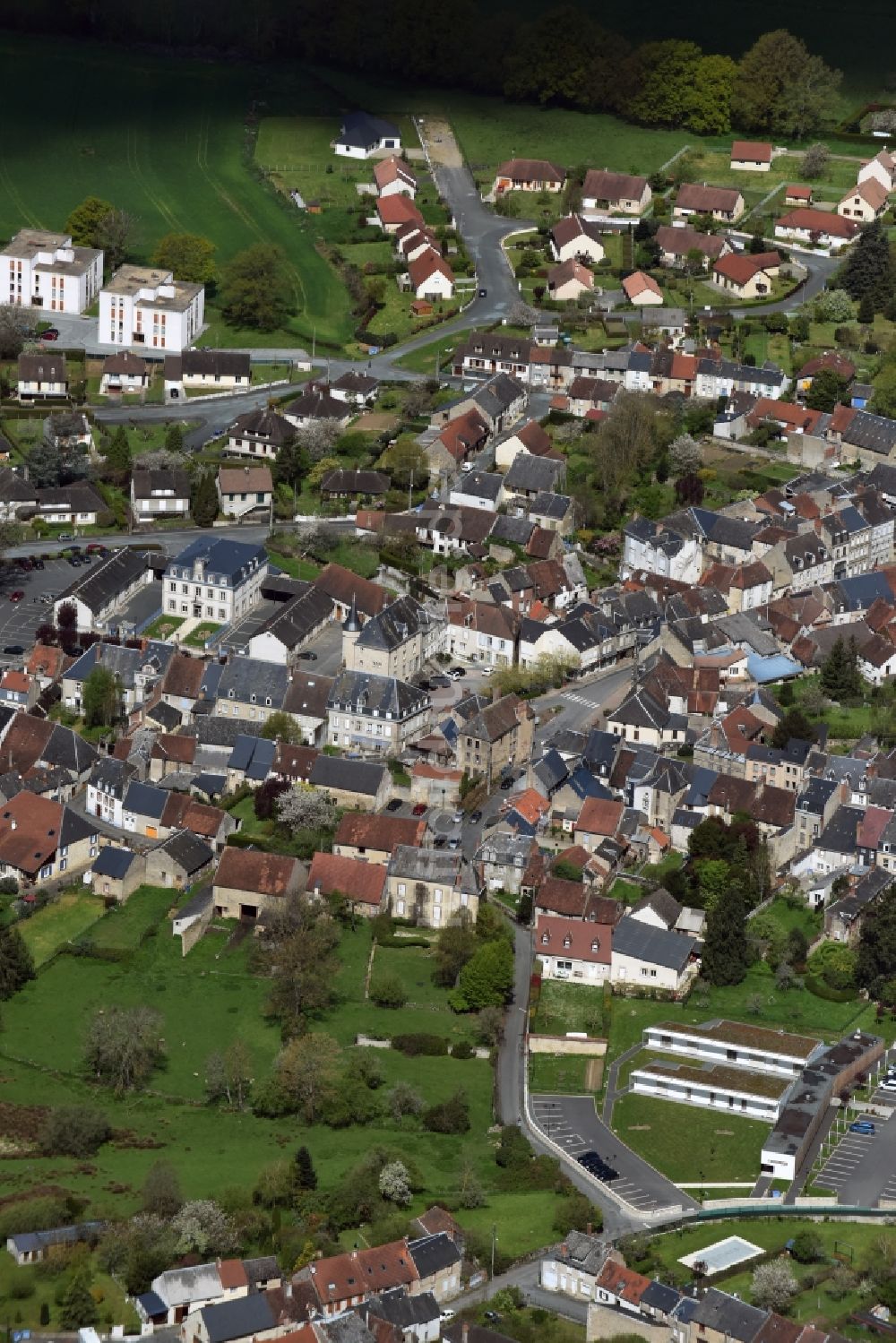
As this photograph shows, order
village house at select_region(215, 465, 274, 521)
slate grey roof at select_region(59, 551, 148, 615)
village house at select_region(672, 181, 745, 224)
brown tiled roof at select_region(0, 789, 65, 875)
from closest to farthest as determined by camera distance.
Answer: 1. brown tiled roof at select_region(0, 789, 65, 875)
2. slate grey roof at select_region(59, 551, 148, 615)
3. village house at select_region(215, 465, 274, 521)
4. village house at select_region(672, 181, 745, 224)

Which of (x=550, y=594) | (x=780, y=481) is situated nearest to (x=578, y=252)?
(x=780, y=481)

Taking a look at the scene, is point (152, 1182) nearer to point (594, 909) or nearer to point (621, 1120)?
point (621, 1120)

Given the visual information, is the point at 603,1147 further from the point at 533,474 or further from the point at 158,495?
the point at 158,495

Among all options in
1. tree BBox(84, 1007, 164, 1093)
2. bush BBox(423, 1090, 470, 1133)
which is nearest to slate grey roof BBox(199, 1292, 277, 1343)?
bush BBox(423, 1090, 470, 1133)

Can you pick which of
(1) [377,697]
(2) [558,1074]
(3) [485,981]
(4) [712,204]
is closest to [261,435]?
(1) [377,697]

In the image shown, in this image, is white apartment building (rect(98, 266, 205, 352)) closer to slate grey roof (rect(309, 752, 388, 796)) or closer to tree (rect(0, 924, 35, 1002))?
slate grey roof (rect(309, 752, 388, 796))

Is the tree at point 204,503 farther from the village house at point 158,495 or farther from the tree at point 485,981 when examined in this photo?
the tree at point 485,981
